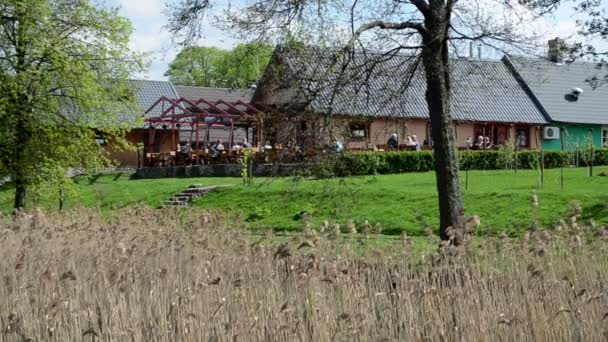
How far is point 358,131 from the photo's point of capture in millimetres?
12805

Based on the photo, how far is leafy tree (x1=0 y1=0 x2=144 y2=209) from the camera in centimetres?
2430

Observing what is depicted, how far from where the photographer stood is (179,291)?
7641 millimetres

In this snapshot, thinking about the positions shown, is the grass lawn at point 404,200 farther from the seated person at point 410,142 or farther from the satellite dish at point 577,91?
the satellite dish at point 577,91

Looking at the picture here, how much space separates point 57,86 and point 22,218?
515 inches

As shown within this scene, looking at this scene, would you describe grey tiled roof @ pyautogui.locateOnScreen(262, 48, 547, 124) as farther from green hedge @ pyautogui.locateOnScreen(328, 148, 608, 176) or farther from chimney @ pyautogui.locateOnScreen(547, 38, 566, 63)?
green hedge @ pyautogui.locateOnScreen(328, 148, 608, 176)

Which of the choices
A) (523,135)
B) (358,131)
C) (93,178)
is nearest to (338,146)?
(358,131)

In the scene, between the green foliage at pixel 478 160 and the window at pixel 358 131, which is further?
the green foliage at pixel 478 160

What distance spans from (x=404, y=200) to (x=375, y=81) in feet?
36.1

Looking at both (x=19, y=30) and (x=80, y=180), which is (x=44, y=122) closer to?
(x=19, y=30)

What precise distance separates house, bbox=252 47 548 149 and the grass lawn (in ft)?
3.55

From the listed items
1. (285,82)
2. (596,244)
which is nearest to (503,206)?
(285,82)

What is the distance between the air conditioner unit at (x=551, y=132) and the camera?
163 ft

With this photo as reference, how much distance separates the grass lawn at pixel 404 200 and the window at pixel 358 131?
610mm

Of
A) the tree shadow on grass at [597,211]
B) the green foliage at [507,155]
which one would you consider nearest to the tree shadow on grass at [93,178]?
the green foliage at [507,155]
